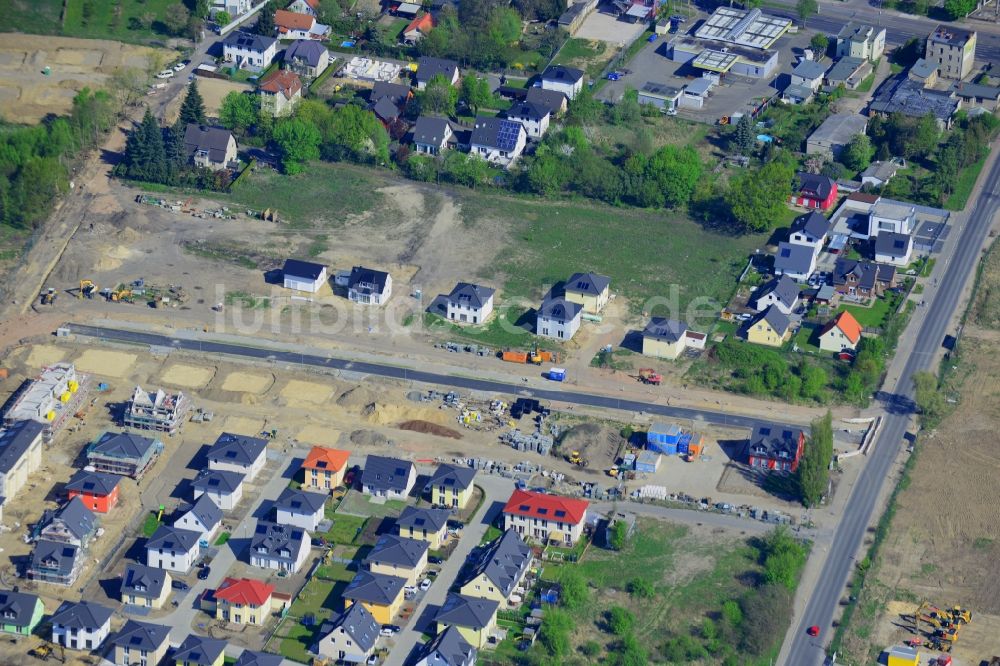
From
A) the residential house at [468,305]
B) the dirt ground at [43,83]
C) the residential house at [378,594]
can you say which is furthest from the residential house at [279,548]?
the dirt ground at [43,83]

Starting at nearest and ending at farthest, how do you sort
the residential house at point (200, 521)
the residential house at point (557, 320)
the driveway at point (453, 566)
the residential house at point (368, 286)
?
1. the driveway at point (453, 566)
2. the residential house at point (200, 521)
3. the residential house at point (557, 320)
4. the residential house at point (368, 286)

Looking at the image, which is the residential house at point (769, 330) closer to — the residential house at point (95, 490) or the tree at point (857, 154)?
the tree at point (857, 154)

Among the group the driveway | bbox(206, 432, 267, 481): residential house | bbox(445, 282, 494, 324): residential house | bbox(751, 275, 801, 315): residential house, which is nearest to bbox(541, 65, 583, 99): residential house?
bbox(751, 275, 801, 315): residential house

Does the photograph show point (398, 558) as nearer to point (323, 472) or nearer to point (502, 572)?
point (502, 572)

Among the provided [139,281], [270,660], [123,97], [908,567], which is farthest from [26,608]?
[123,97]

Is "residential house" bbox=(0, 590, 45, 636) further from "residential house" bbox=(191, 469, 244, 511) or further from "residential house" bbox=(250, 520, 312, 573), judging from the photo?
"residential house" bbox=(191, 469, 244, 511)
